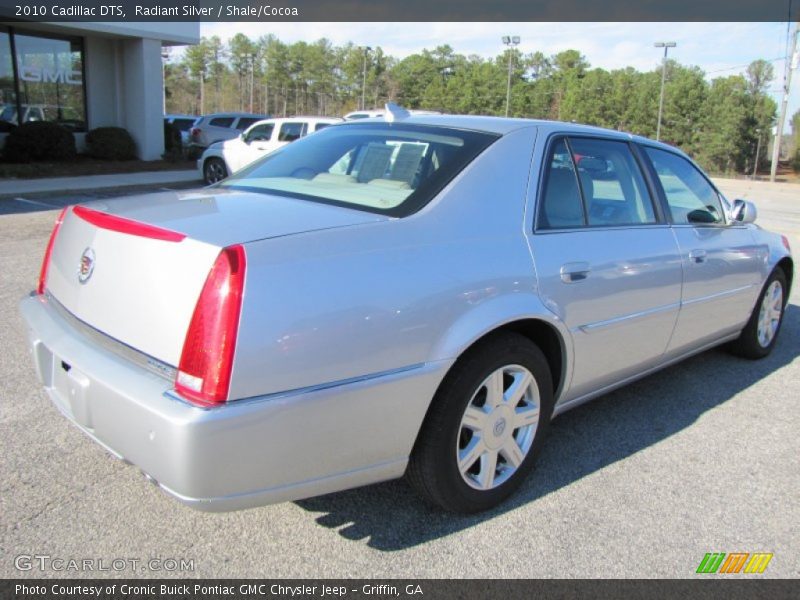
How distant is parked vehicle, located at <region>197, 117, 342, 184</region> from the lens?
1351 centimetres

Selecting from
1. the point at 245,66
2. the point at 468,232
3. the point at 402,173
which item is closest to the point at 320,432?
the point at 468,232

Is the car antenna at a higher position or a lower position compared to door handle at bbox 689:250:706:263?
higher

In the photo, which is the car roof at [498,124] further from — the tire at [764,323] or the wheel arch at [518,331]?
the tire at [764,323]

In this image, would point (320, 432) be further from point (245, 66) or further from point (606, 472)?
point (245, 66)

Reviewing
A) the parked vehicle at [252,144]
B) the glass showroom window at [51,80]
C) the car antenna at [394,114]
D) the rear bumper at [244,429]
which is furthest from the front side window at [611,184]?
the glass showroom window at [51,80]

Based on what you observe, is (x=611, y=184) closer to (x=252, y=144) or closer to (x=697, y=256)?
(x=697, y=256)

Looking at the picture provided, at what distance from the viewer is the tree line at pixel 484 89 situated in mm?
56438

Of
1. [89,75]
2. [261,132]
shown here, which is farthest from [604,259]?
[89,75]

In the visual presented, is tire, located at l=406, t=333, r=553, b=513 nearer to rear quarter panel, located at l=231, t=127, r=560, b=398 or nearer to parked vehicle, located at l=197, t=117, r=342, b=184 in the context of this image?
rear quarter panel, located at l=231, t=127, r=560, b=398

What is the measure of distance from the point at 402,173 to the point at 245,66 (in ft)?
310

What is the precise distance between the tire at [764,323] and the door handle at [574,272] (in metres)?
2.39

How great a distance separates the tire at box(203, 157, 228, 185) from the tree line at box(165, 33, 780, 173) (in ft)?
140

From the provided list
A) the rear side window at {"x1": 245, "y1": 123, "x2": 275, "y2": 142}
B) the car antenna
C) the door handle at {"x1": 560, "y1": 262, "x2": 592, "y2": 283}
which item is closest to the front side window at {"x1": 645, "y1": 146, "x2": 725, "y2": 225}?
the door handle at {"x1": 560, "y1": 262, "x2": 592, "y2": 283}

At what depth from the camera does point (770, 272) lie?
4746mm
